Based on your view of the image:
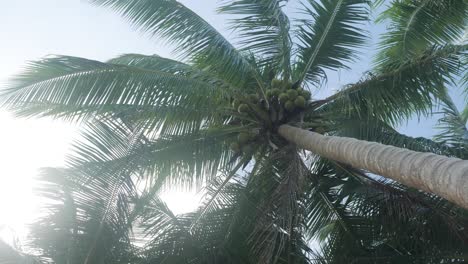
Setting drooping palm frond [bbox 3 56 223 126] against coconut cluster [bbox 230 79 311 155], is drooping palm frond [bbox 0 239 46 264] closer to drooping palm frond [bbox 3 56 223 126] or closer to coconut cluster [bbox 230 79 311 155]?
drooping palm frond [bbox 3 56 223 126]

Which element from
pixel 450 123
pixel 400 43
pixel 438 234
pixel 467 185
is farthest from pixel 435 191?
pixel 450 123

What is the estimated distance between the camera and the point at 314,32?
8906 millimetres

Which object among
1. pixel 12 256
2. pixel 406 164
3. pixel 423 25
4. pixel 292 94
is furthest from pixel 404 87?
pixel 12 256

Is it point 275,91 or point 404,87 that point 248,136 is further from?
point 404,87

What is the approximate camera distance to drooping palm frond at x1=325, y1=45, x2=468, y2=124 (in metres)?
7.66

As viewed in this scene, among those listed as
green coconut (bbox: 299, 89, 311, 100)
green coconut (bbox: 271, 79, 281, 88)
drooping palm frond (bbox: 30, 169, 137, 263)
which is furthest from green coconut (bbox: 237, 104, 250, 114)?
drooping palm frond (bbox: 30, 169, 137, 263)

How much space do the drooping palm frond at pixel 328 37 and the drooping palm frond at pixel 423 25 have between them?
0.50 meters

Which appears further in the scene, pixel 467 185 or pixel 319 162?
pixel 319 162

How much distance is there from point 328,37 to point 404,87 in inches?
56.3

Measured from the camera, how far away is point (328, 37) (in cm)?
888

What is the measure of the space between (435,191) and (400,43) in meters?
4.47

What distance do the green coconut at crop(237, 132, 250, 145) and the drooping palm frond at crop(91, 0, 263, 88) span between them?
0.75m

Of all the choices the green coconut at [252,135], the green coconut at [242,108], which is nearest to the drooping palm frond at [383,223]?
the green coconut at [252,135]

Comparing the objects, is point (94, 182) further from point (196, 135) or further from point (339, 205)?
point (339, 205)
